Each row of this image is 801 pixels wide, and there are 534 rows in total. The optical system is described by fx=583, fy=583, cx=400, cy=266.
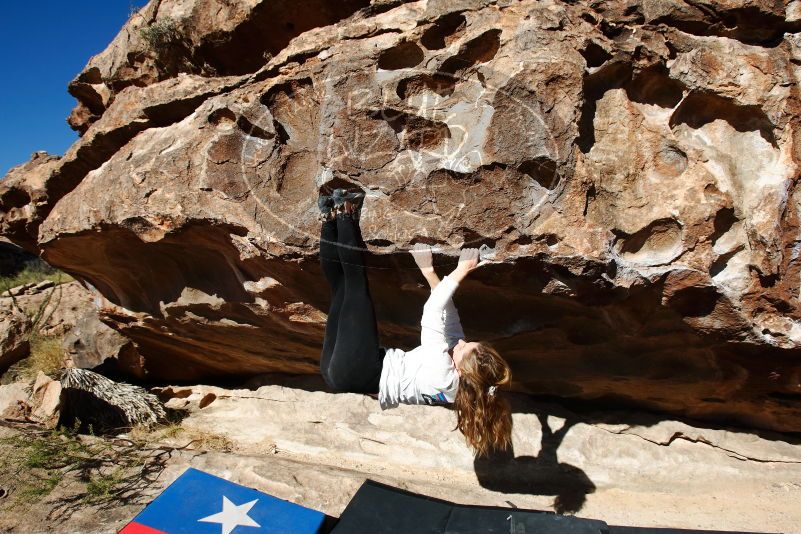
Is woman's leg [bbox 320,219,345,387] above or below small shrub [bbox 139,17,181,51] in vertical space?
below

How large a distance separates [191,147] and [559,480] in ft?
10.0

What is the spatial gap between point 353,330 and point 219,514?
104cm

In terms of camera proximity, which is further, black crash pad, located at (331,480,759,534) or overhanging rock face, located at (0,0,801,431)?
overhanging rock face, located at (0,0,801,431)

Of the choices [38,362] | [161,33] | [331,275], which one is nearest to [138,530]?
[331,275]

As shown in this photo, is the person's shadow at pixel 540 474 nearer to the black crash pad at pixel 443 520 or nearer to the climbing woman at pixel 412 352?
the climbing woman at pixel 412 352

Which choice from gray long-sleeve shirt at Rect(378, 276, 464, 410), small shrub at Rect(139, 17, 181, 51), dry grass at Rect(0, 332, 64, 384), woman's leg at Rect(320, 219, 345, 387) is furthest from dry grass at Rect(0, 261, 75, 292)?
gray long-sleeve shirt at Rect(378, 276, 464, 410)

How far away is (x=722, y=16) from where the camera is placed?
2857 millimetres

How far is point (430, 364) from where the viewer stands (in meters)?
2.64

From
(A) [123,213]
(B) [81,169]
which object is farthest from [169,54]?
(A) [123,213]

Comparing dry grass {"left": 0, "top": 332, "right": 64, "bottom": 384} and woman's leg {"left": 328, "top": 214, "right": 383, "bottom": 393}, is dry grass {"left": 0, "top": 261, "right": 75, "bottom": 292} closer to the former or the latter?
dry grass {"left": 0, "top": 332, "right": 64, "bottom": 384}

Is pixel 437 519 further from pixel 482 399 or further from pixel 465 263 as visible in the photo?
pixel 465 263

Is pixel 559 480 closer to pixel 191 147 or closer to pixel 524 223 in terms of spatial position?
pixel 524 223

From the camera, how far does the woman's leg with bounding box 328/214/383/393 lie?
2.75 meters

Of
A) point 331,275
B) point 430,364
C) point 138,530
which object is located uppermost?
point 331,275
